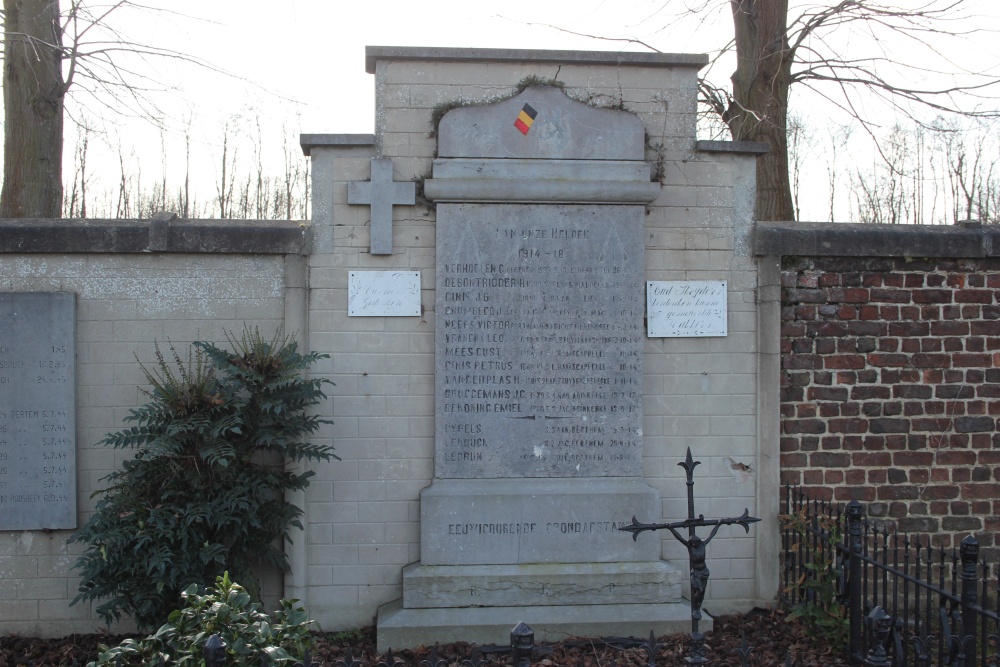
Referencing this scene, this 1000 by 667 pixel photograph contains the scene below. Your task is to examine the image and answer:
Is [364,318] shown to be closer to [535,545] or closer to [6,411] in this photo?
[535,545]

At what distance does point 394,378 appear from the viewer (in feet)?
19.3

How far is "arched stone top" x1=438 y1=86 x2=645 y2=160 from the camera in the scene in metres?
5.90

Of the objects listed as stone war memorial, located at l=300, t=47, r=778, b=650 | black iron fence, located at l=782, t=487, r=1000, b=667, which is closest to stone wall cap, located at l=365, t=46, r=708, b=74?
stone war memorial, located at l=300, t=47, r=778, b=650

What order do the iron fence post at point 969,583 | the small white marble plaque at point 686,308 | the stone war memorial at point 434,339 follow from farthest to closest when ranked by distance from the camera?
the small white marble plaque at point 686,308 < the stone war memorial at point 434,339 < the iron fence post at point 969,583

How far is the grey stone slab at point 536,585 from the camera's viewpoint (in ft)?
18.4

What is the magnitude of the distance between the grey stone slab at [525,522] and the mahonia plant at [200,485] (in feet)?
2.87

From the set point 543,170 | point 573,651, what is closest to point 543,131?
point 543,170

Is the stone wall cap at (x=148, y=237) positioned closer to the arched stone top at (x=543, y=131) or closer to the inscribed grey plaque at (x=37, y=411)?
the inscribed grey plaque at (x=37, y=411)

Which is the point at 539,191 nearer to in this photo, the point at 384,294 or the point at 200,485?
the point at 384,294

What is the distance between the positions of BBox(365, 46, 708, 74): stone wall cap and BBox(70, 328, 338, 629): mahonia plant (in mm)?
2156

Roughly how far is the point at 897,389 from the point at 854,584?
1.77 meters

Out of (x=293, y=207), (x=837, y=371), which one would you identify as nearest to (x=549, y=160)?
(x=837, y=371)

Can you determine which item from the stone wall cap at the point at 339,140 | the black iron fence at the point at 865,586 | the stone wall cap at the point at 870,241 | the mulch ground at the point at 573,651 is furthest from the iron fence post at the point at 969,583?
the stone wall cap at the point at 339,140

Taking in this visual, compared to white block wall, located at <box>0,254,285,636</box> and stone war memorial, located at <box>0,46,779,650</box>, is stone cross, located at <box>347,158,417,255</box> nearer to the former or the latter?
stone war memorial, located at <box>0,46,779,650</box>
